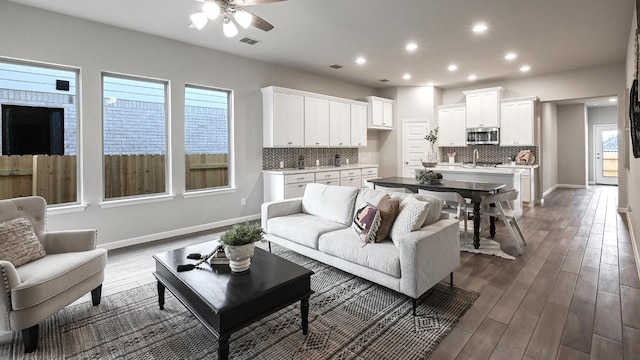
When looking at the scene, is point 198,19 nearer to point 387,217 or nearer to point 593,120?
point 387,217

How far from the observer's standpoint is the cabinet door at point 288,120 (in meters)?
5.82

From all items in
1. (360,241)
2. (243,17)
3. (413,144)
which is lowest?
(360,241)

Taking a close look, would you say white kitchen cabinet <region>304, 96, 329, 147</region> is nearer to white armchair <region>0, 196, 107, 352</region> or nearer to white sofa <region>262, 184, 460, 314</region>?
white sofa <region>262, 184, 460, 314</region>

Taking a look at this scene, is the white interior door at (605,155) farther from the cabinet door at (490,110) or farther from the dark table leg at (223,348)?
the dark table leg at (223,348)

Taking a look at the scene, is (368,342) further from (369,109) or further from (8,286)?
(369,109)

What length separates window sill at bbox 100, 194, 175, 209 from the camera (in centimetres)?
426

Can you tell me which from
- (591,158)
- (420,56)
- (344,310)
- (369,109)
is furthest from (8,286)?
(591,158)

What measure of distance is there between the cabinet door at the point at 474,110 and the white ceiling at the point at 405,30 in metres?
1.15

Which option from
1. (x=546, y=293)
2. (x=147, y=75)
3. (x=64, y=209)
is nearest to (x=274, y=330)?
(x=546, y=293)

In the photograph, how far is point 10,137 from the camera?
12.1 feet

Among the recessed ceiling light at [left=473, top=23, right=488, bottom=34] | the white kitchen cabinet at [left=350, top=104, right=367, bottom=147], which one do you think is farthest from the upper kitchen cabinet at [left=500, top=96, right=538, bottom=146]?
the recessed ceiling light at [left=473, top=23, right=488, bottom=34]

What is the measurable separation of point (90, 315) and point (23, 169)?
2.43m

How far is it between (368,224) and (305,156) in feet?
13.7

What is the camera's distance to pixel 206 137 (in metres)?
5.38
